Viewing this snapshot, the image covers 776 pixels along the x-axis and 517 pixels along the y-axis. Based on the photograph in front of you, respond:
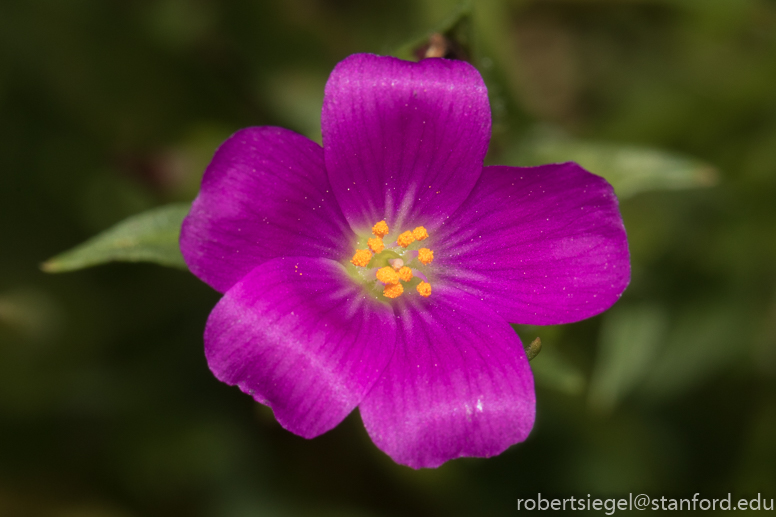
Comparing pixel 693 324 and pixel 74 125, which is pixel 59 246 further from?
pixel 693 324

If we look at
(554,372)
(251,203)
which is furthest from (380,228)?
(554,372)

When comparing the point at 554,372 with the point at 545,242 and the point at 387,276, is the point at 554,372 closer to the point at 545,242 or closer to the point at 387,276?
the point at 545,242

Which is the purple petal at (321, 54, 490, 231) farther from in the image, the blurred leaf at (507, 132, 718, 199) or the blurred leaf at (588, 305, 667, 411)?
the blurred leaf at (588, 305, 667, 411)

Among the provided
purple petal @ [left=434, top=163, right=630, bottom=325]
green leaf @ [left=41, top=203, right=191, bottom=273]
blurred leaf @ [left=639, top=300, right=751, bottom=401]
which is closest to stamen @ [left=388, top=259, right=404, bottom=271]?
purple petal @ [left=434, top=163, right=630, bottom=325]

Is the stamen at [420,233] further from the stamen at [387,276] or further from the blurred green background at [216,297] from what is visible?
the blurred green background at [216,297]

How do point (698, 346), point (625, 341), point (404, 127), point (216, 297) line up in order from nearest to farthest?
point (404, 127)
point (625, 341)
point (216, 297)
point (698, 346)
